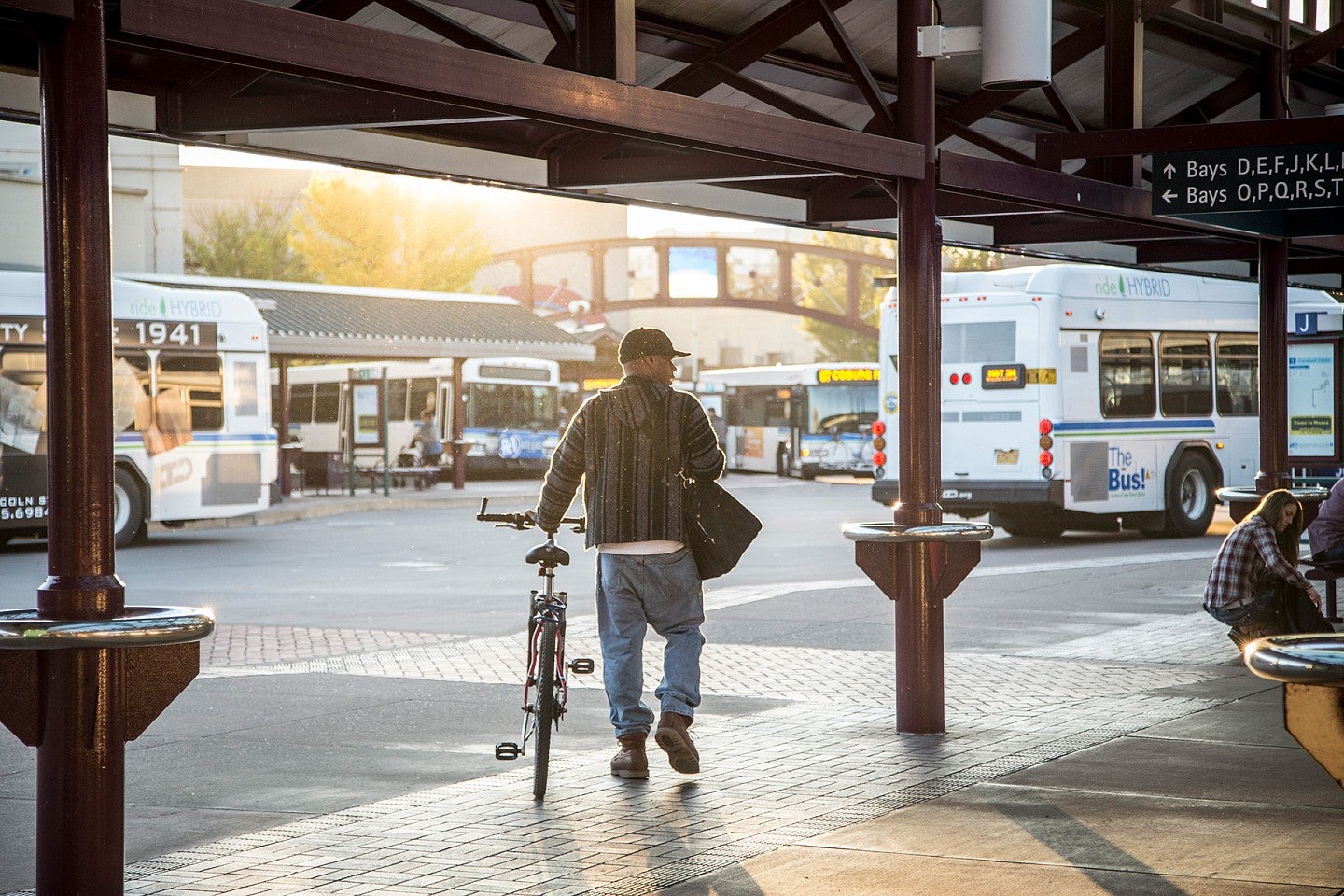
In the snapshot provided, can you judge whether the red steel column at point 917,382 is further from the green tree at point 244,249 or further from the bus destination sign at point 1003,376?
the green tree at point 244,249

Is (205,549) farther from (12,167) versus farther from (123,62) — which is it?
(123,62)

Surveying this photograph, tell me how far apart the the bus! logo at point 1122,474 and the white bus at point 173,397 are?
1131 cm

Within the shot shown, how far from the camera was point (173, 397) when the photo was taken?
23156 millimetres

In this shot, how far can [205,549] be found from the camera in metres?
21.4

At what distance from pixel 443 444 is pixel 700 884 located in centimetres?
3651

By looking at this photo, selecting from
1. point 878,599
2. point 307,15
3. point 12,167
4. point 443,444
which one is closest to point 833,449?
point 443,444

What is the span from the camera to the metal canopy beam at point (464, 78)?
4.91m

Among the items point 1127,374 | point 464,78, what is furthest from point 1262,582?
point 1127,374

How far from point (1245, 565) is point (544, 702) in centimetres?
487

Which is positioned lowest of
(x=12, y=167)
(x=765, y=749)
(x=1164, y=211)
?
(x=765, y=749)

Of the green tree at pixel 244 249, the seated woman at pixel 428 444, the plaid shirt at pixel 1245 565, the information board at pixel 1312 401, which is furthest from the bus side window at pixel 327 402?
the plaid shirt at pixel 1245 565

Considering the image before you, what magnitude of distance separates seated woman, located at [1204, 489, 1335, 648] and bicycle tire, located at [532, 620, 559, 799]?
15.4 feet

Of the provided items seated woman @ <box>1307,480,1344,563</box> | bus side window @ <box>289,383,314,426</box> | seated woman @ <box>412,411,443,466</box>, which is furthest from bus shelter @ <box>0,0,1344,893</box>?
bus side window @ <box>289,383,314,426</box>

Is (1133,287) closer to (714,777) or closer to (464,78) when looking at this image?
(714,777)
